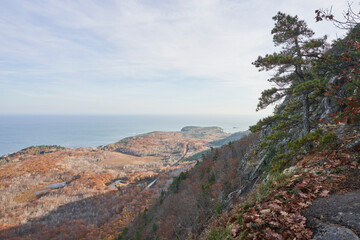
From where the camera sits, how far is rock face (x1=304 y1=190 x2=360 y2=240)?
3.38 metres

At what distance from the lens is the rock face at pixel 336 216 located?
11.1 ft

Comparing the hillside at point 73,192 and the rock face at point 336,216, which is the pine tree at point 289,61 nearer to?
the rock face at point 336,216

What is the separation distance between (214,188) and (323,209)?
21.1 metres

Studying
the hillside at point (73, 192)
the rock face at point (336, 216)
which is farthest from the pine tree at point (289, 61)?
the hillside at point (73, 192)

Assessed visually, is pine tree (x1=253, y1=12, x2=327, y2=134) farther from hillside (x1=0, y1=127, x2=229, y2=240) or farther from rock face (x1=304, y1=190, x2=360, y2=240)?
hillside (x1=0, y1=127, x2=229, y2=240)

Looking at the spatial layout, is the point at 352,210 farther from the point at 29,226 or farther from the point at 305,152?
the point at 29,226

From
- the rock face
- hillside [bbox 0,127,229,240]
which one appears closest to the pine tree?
the rock face

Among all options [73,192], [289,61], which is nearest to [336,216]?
[289,61]

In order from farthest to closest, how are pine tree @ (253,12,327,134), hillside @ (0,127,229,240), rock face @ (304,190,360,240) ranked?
hillside @ (0,127,229,240) < pine tree @ (253,12,327,134) < rock face @ (304,190,360,240)

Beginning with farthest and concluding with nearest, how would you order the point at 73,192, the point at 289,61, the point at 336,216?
the point at 73,192
the point at 289,61
the point at 336,216

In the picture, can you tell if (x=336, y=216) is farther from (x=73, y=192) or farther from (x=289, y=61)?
(x=73, y=192)

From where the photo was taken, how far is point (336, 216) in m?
3.83

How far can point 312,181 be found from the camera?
540 cm

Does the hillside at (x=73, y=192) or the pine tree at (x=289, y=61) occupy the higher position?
the pine tree at (x=289, y=61)
